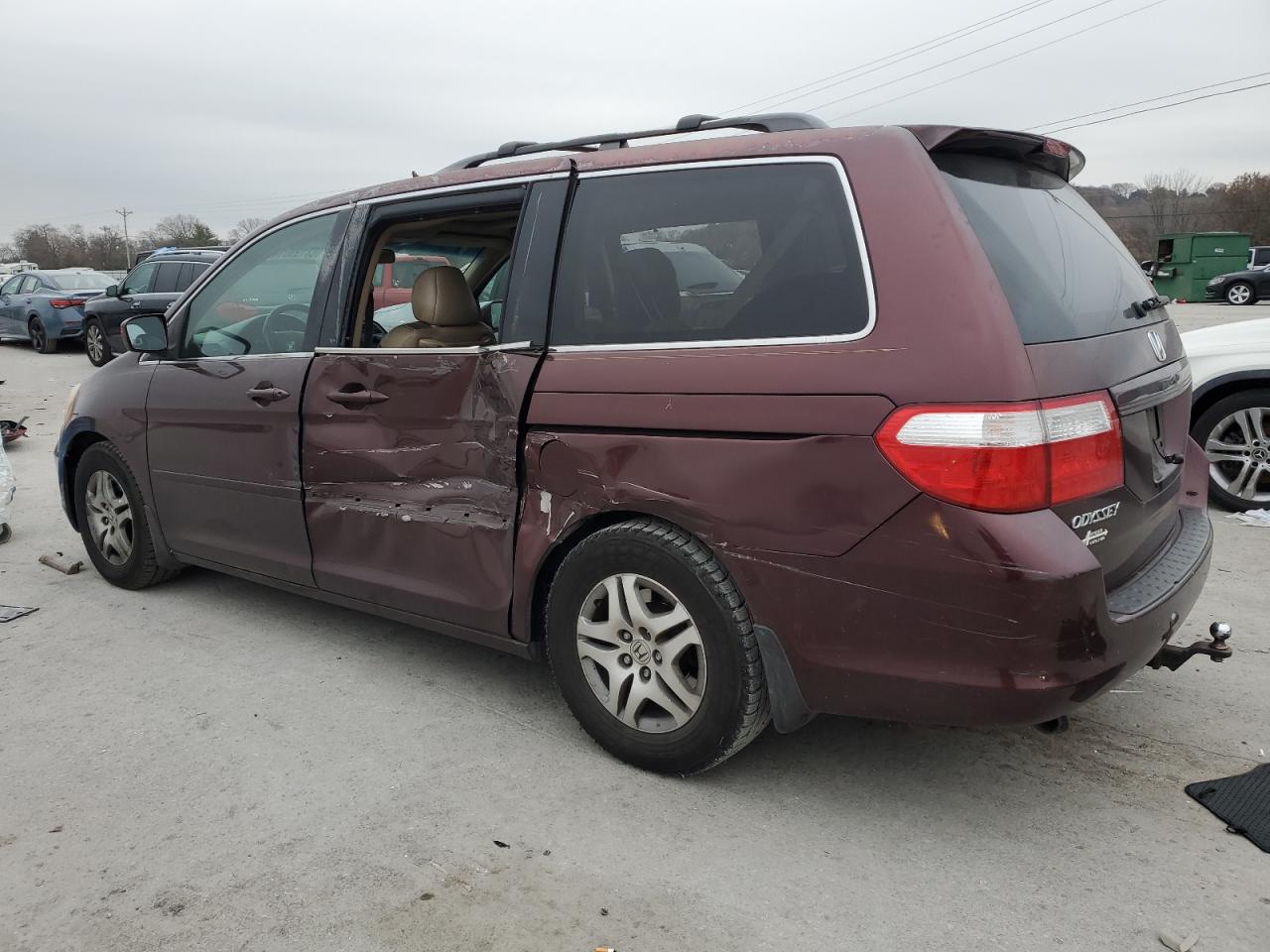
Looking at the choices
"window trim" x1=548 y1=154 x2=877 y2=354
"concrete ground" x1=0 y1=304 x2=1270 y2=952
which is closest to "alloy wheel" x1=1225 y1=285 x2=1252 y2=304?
"concrete ground" x1=0 y1=304 x2=1270 y2=952

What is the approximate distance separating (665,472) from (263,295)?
2347 millimetres

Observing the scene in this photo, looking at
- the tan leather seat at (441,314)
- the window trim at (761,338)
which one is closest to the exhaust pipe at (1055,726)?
the window trim at (761,338)

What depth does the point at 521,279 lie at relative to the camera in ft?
10.5

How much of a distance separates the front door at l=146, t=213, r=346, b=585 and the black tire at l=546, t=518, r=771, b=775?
1.44m

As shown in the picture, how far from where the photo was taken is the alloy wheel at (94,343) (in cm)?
1587

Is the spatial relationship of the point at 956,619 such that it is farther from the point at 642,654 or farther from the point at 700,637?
the point at 642,654

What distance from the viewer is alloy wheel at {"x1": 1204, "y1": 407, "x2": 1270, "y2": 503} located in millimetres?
5746

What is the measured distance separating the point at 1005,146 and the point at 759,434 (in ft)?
3.64

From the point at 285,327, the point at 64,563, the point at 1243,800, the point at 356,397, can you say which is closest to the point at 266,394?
the point at 285,327

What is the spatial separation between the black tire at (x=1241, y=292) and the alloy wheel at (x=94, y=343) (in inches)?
1140

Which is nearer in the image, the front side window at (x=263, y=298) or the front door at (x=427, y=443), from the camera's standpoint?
the front door at (x=427, y=443)

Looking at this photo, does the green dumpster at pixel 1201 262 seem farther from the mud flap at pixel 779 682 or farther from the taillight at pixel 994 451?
the mud flap at pixel 779 682

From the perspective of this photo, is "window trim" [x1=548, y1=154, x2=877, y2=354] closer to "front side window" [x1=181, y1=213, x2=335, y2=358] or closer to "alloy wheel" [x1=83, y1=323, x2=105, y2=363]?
"front side window" [x1=181, y1=213, x2=335, y2=358]

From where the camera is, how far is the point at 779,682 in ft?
8.72
